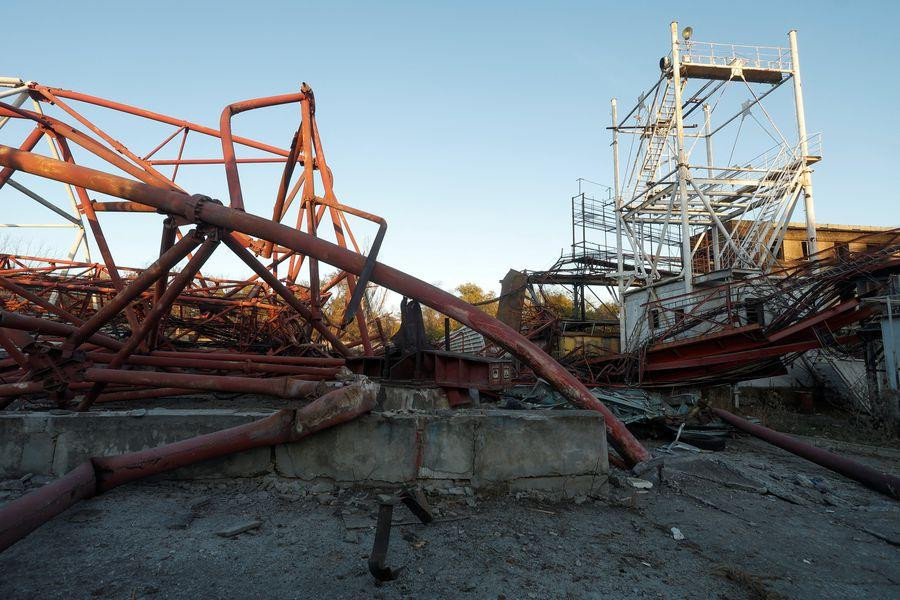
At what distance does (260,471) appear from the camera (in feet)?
13.7

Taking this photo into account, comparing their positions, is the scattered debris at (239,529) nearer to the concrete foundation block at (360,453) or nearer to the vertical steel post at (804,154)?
the concrete foundation block at (360,453)

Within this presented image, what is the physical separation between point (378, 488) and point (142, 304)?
27.6 feet

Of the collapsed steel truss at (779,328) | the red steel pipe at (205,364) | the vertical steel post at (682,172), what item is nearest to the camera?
the red steel pipe at (205,364)

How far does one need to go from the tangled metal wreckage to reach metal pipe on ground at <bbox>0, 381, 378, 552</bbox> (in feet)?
0.03

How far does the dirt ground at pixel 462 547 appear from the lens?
2666 mm

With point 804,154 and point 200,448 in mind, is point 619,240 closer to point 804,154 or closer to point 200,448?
point 804,154

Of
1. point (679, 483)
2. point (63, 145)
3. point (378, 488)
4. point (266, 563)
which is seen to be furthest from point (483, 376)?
point (63, 145)

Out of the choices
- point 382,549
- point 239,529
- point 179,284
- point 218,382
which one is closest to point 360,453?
point 239,529

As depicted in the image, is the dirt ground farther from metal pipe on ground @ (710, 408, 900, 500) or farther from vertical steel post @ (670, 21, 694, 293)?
vertical steel post @ (670, 21, 694, 293)

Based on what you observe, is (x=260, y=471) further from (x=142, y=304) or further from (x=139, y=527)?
(x=142, y=304)

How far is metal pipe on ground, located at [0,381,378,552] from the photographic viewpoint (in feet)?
9.94

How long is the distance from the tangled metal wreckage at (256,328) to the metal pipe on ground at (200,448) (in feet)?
0.03

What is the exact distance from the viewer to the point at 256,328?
10.7m

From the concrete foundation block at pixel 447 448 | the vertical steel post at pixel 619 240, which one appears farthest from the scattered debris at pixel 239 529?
the vertical steel post at pixel 619 240
